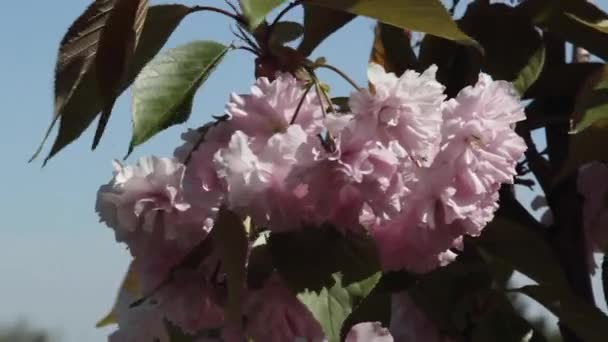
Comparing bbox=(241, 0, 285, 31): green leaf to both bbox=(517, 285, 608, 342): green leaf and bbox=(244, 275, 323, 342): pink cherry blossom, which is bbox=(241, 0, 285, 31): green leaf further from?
bbox=(517, 285, 608, 342): green leaf

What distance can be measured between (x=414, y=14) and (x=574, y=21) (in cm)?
24

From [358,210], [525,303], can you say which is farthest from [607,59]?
[358,210]

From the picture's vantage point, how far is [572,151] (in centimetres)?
75

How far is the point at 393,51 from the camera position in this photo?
87 cm

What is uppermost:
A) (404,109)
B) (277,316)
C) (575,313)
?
(404,109)

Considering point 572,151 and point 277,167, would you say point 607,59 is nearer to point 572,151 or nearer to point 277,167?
point 572,151

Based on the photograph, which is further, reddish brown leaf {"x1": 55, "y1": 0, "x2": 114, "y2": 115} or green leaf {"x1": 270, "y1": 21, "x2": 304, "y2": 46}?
green leaf {"x1": 270, "y1": 21, "x2": 304, "y2": 46}

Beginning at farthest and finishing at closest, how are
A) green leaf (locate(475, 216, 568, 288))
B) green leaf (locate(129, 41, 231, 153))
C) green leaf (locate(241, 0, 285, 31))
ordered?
1. green leaf (locate(475, 216, 568, 288))
2. green leaf (locate(129, 41, 231, 153))
3. green leaf (locate(241, 0, 285, 31))

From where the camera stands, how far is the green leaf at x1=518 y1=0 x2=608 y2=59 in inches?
33.4

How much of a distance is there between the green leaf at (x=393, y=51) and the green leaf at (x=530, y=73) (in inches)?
3.7

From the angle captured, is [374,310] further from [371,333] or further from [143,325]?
[143,325]

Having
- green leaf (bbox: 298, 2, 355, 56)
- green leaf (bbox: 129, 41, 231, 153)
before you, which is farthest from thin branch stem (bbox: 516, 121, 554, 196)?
green leaf (bbox: 129, 41, 231, 153)

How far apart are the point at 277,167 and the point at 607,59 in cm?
38

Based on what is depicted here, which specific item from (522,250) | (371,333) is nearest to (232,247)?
(371,333)
